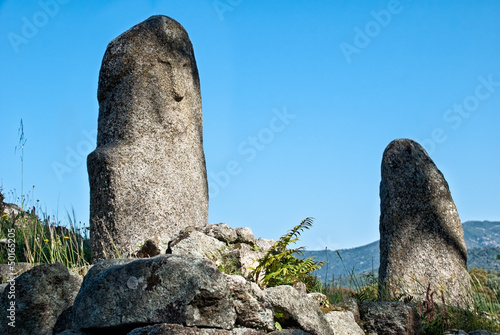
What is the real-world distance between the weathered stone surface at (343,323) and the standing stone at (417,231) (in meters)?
3.71

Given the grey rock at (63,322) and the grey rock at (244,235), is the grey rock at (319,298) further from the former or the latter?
the grey rock at (63,322)

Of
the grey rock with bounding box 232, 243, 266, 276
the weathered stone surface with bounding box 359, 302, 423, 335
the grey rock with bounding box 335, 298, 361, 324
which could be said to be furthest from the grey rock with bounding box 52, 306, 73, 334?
the weathered stone surface with bounding box 359, 302, 423, 335

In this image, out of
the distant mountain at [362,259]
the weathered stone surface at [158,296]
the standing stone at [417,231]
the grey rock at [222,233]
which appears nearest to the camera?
the weathered stone surface at [158,296]

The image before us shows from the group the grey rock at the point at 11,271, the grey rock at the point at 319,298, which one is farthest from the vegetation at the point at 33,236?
the grey rock at the point at 319,298

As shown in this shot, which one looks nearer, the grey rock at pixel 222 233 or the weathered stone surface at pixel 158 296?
the weathered stone surface at pixel 158 296

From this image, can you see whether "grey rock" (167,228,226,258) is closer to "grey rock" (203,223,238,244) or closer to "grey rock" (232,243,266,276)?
"grey rock" (203,223,238,244)

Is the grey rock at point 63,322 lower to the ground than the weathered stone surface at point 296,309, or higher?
lower

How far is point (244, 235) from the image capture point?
6.42m

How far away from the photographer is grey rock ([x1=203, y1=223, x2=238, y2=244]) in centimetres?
637

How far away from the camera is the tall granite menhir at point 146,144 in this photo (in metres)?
7.83

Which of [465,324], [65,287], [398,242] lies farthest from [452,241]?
[65,287]

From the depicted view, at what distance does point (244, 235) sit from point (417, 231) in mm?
4619

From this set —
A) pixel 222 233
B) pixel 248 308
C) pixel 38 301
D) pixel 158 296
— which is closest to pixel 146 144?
pixel 222 233

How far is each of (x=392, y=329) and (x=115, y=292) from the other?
10.8 feet
